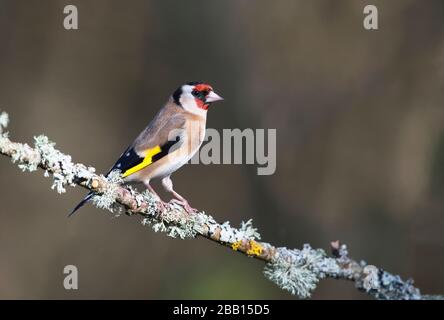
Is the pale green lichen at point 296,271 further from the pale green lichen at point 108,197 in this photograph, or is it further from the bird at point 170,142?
the pale green lichen at point 108,197

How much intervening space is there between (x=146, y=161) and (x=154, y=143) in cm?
25

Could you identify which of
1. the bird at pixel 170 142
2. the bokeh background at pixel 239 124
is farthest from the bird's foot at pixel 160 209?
the bokeh background at pixel 239 124

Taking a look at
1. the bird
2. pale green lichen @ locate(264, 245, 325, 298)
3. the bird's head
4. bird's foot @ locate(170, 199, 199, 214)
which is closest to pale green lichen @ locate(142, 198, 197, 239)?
bird's foot @ locate(170, 199, 199, 214)

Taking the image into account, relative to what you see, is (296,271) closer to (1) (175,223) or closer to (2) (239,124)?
(1) (175,223)

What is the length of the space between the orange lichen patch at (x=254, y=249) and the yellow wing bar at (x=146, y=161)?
1133 mm

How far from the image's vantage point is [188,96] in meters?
5.60

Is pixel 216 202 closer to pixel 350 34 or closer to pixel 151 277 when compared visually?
pixel 151 277

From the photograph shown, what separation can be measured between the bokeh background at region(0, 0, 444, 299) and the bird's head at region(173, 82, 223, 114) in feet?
7.03

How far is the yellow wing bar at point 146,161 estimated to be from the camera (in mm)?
4643

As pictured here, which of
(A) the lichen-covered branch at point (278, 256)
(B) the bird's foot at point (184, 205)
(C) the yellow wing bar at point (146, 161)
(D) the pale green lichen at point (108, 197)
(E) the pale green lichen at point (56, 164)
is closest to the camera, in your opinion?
(E) the pale green lichen at point (56, 164)

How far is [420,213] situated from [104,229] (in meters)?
3.62

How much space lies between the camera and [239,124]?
7.92 meters

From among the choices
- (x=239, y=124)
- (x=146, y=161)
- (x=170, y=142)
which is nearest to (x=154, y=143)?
(x=170, y=142)
